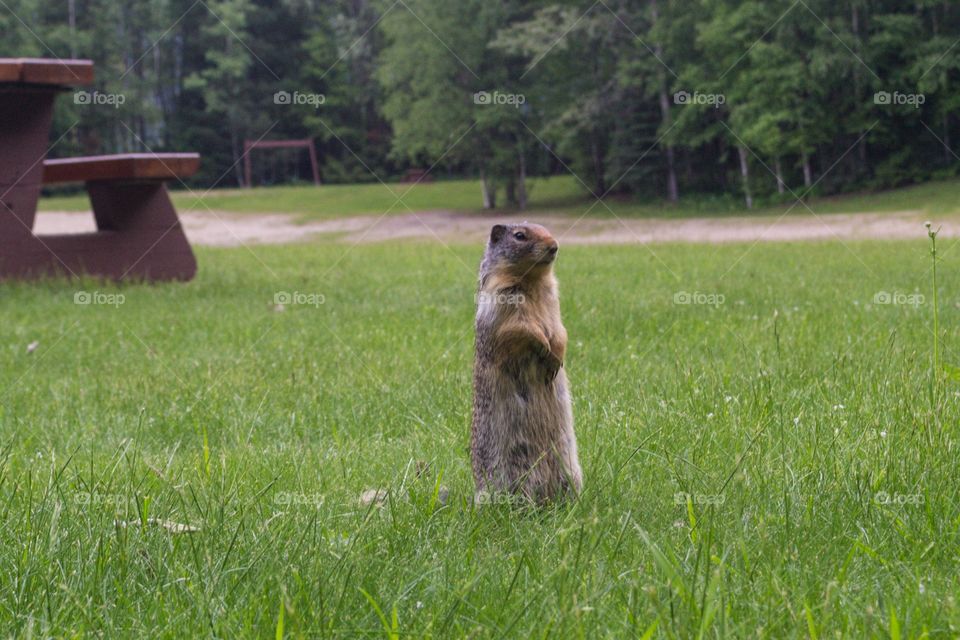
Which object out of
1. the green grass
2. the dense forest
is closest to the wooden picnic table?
the green grass

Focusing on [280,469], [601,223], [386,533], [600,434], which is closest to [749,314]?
[600,434]

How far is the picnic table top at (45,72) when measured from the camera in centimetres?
864

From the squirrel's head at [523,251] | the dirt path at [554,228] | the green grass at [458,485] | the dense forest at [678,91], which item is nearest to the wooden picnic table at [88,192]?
the green grass at [458,485]

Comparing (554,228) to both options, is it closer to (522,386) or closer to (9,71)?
(9,71)

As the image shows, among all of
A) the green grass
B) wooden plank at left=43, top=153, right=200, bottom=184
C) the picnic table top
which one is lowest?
the green grass

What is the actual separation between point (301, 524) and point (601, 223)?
22.1 m

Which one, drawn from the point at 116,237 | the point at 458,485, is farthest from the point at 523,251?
the point at 116,237

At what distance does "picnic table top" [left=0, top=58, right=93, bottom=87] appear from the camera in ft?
28.3

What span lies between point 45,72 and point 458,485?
7.31 m

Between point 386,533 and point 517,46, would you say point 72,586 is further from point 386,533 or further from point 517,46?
point 517,46

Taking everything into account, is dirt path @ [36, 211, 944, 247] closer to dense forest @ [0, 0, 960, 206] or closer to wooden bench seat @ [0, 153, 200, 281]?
dense forest @ [0, 0, 960, 206]

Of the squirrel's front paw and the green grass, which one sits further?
the squirrel's front paw

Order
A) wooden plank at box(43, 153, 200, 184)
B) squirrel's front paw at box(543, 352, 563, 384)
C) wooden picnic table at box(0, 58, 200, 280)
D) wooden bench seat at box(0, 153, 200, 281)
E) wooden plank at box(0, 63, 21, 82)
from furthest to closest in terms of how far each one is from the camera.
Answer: wooden bench seat at box(0, 153, 200, 281) < wooden plank at box(43, 153, 200, 184) < wooden picnic table at box(0, 58, 200, 280) < wooden plank at box(0, 63, 21, 82) < squirrel's front paw at box(543, 352, 563, 384)

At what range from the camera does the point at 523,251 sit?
293 centimetres
